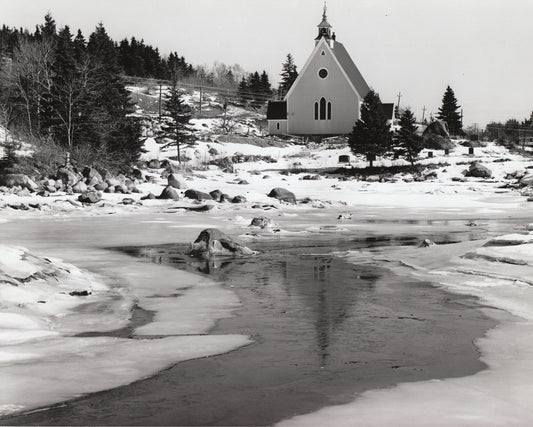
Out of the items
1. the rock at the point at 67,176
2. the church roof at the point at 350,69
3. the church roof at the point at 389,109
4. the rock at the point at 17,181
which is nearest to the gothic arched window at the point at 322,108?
the church roof at the point at 350,69

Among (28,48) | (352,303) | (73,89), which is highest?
(28,48)

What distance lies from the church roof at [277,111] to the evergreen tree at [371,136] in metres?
18.0

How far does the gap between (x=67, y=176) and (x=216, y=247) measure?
22.6 meters

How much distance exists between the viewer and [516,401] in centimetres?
659

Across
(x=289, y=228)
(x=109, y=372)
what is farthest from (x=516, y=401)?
(x=289, y=228)

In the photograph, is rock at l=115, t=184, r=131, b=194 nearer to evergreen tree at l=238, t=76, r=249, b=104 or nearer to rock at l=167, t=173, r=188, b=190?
rock at l=167, t=173, r=188, b=190

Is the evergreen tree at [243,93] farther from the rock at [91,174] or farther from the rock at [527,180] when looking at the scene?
the rock at [91,174]

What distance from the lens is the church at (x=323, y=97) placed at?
67.8 m

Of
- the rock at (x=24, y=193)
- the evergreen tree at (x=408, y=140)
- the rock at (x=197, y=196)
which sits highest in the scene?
the evergreen tree at (x=408, y=140)

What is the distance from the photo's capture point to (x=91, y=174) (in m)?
38.9

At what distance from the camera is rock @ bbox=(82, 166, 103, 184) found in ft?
125

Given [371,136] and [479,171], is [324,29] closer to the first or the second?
[371,136]

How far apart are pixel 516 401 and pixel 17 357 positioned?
5.01 meters

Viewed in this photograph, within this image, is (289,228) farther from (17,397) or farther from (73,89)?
(73,89)
